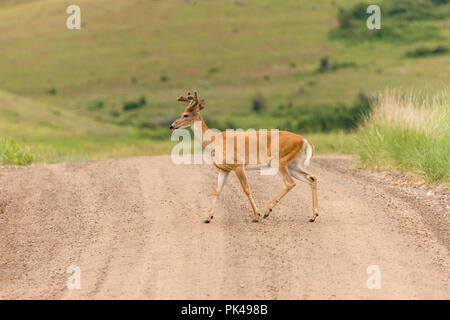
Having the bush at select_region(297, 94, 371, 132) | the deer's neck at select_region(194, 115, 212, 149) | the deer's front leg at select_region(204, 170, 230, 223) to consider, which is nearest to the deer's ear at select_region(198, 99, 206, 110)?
the deer's neck at select_region(194, 115, 212, 149)

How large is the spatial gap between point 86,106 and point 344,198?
183ft

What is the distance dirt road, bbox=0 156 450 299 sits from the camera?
811cm

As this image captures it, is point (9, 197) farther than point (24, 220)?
Yes

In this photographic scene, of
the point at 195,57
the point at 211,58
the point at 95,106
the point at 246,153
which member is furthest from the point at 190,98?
the point at 195,57

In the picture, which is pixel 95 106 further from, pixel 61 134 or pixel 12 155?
pixel 12 155

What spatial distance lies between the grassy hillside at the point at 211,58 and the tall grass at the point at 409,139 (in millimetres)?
37094

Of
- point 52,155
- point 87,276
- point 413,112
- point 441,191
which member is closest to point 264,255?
point 87,276

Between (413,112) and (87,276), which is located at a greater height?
(413,112)

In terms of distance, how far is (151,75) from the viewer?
2913 inches

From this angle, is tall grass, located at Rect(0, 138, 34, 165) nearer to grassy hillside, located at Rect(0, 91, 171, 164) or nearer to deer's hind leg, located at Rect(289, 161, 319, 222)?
grassy hillside, located at Rect(0, 91, 171, 164)

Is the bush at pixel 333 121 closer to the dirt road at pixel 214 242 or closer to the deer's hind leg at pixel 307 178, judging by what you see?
the dirt road at pixel 214 242

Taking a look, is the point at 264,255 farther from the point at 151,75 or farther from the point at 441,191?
the point at 151,75

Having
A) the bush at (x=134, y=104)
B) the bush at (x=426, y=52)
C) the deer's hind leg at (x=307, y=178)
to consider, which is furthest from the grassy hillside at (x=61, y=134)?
the bush at (x=426, y=52)

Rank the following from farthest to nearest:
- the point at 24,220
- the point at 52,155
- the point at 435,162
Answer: the point at 52,155 < the point at 435,162 < the point at 24,220
